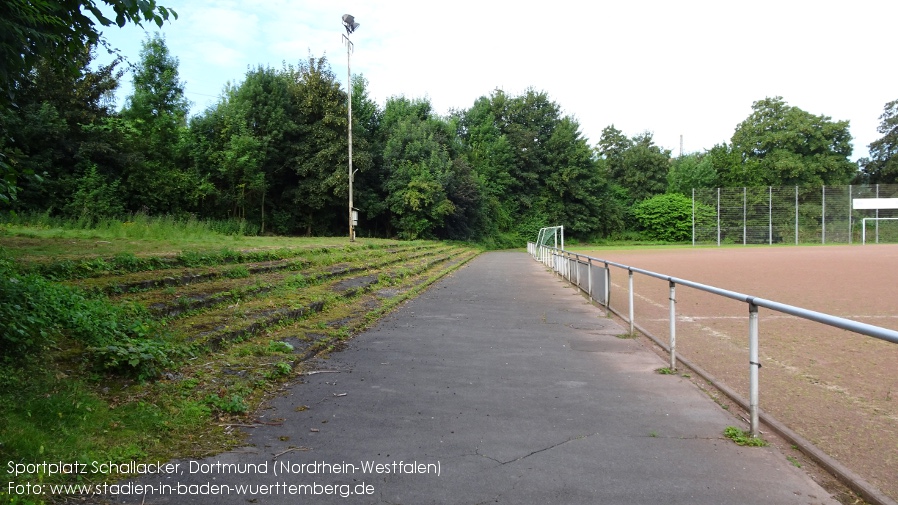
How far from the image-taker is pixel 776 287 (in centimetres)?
1464

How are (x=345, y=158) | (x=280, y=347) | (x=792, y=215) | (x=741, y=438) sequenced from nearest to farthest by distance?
1. (x=741, y=438)
2. (x=280, y=347)
3. (x=345, y=158)
4. (x=792, y=215)

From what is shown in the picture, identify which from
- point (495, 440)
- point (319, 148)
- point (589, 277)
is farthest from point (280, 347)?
point (319, 148)

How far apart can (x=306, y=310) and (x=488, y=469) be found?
560 centimetres

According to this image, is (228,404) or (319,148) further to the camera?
(319,148)

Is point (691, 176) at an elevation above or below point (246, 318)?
above

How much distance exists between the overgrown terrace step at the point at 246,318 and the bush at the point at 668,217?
60.1 m

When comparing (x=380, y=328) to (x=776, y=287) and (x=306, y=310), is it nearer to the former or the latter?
(x=306, y=310)

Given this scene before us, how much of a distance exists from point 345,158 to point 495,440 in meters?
34.2

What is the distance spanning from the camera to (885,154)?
237 feet

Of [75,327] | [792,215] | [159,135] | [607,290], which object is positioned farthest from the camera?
[792,215]

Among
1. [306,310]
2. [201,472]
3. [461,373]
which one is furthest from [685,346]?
[201,472]

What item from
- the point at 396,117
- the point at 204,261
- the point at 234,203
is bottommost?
the point at 204,261

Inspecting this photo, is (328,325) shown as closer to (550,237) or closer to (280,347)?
(280,347)

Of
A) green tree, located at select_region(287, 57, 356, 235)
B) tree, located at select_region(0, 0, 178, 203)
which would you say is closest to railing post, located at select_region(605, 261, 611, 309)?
tree, located at select_region(0, 0, 178, 203)
